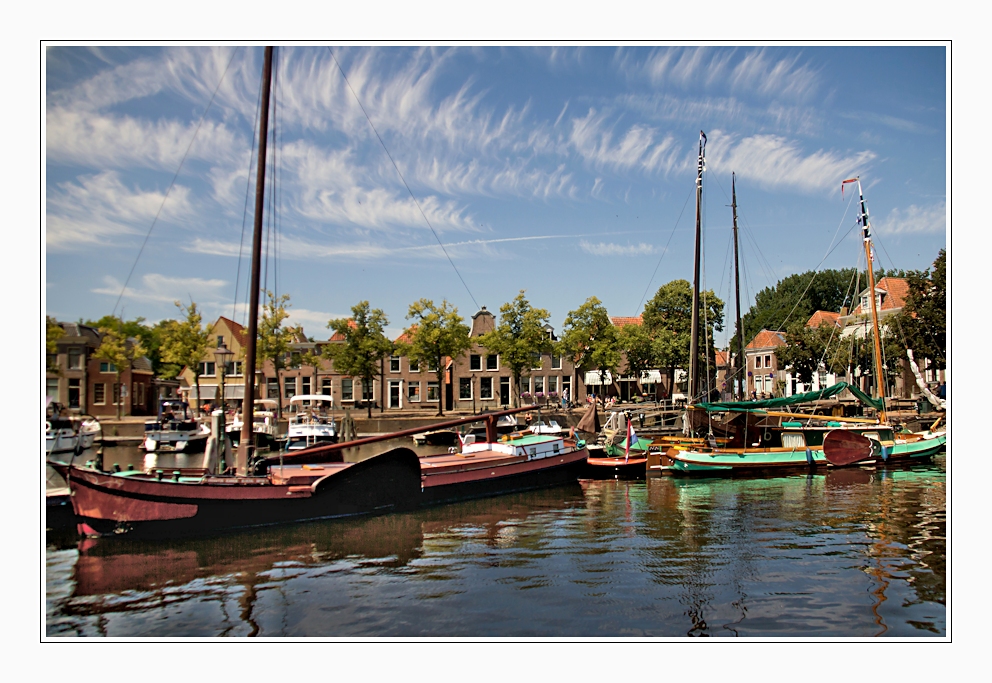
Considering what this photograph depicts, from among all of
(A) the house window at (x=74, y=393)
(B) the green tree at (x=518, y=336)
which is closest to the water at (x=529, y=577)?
(A) the house window at (x=74, y=393)

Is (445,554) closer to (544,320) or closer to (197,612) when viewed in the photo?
(197,612)

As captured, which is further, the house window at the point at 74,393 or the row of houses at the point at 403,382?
the row of houses at the point at 403,382

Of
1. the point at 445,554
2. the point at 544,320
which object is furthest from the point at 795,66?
the point at 544,320

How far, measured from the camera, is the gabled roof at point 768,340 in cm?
4172

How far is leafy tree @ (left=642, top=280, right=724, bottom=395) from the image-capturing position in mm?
34750

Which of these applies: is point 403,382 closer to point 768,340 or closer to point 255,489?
point 255,489

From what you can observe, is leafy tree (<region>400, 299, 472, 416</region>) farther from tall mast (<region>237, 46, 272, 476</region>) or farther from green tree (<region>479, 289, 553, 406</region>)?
tall mast (<region>237, 46, 272, 476</region>)

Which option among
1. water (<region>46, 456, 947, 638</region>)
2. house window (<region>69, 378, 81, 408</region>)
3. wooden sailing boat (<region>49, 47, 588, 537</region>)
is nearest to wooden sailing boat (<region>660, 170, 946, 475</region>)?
water (<region>46, 456, 947, 638</region>)

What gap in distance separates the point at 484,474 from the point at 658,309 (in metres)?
26.6

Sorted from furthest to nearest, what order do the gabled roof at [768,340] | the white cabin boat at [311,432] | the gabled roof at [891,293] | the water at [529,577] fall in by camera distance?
the gabled roof at [768,340], the white cabin boat at [311,432], the gabled roof at [891,293], the water at [529,577]

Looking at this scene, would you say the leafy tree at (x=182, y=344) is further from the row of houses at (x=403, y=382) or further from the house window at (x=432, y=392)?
the house window at (x=432, y=392)

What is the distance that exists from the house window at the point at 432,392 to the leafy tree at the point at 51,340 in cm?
2393

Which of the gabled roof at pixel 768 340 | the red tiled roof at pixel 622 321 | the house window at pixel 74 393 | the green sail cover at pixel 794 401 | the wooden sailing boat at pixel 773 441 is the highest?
the red tiled roof at pixel 622 321

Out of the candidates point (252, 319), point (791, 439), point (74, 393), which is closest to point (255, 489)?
point (252, 319)
